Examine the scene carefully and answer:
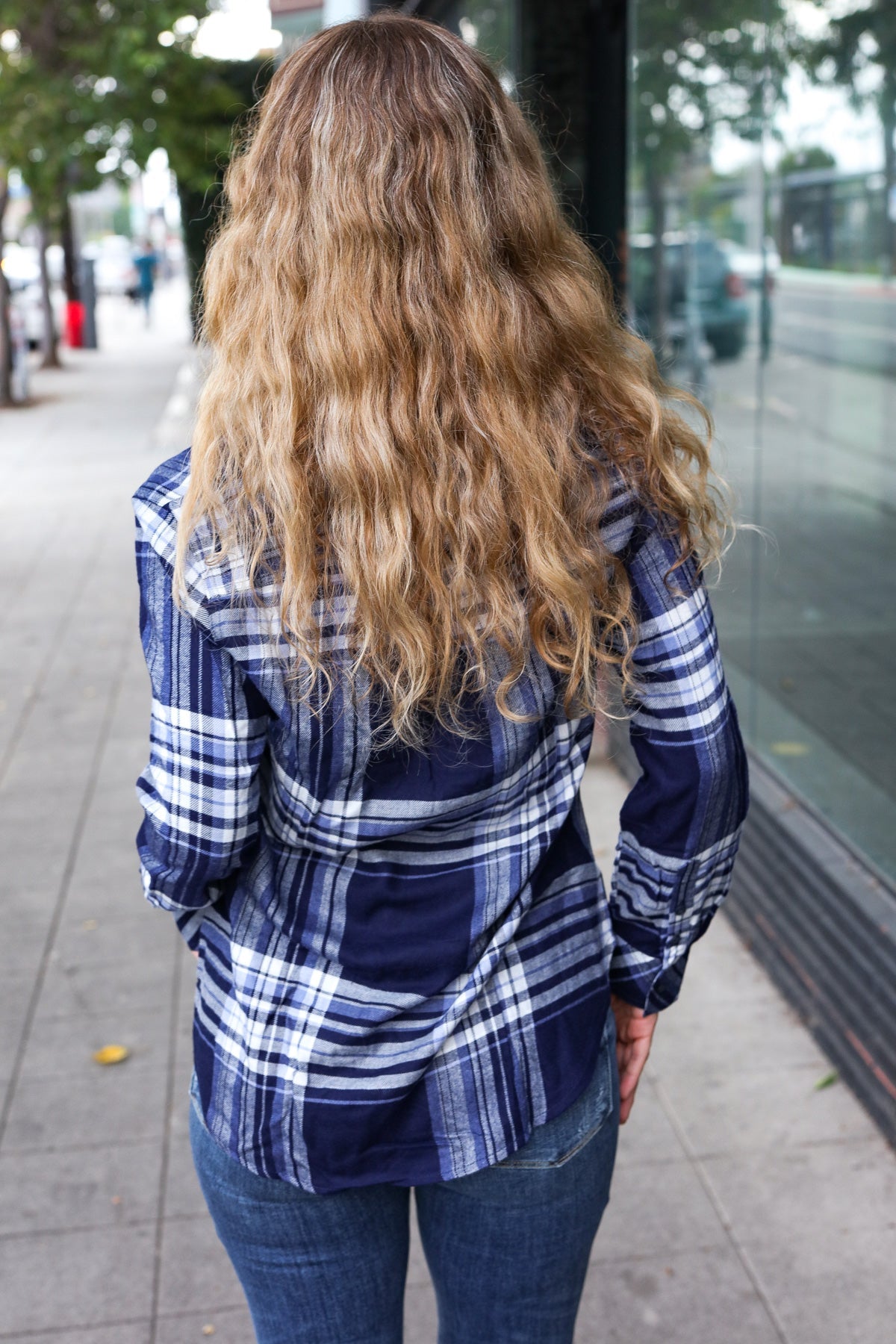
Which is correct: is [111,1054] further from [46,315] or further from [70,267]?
[70,267]

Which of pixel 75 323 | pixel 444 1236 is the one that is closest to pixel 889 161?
pixel 444 1236

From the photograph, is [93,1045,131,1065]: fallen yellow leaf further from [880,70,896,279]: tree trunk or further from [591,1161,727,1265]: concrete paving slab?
[880,70,896,279]: tree trunk

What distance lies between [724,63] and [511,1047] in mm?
4043

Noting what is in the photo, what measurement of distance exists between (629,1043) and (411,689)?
655 millimetres

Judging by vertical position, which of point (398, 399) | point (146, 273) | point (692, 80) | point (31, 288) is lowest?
point (398, 399)

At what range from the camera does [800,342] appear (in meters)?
4.22

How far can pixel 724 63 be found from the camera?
457 centimetres

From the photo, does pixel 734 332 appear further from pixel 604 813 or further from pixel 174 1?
pixel 174 1

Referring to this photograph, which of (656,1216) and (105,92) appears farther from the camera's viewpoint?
(105,92)

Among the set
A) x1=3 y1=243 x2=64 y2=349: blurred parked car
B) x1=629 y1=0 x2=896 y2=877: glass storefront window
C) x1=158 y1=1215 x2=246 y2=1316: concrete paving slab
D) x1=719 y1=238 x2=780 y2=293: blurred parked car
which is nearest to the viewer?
x1=158 y1=1215 x2=246 y2=1316: concrete paving slab

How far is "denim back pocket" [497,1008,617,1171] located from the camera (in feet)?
4.85

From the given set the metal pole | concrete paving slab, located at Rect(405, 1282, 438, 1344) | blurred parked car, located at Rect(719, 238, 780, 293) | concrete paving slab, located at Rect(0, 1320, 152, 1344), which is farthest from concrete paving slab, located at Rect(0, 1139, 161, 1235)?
the metal pole

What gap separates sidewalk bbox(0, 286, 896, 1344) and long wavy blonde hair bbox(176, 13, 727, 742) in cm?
186

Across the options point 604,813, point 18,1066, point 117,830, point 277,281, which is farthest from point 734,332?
point 277,281
